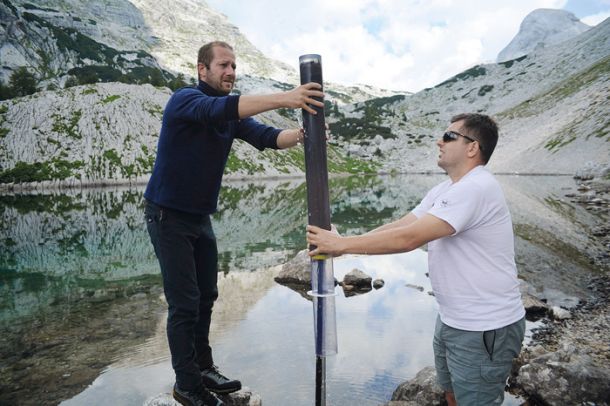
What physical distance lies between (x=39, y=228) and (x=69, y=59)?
601ft

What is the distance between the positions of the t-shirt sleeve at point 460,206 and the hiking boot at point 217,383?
436 centimetres

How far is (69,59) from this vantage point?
7234 inches

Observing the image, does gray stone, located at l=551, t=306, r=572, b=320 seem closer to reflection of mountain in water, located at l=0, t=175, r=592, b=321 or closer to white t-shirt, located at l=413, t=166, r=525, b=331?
reflection of mountain in water, located at l=0, t=175, r=592, b=321

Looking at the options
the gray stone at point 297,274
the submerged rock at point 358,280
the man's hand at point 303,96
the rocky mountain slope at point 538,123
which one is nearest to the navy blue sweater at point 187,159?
the man's hand at point 303,96

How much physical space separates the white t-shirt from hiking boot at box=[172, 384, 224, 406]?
3.58 metres

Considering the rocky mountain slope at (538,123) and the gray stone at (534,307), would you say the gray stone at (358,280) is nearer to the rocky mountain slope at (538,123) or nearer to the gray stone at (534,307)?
the gray stone at (534,307)

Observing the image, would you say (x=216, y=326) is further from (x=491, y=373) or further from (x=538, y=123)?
(x=538, y=123)

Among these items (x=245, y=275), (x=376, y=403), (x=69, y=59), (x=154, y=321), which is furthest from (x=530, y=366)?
(x=69, y=59)

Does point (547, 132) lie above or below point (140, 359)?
above

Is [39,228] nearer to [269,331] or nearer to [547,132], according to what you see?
[269,331]

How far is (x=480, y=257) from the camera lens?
4.45 metres

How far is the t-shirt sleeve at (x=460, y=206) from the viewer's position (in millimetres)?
4180

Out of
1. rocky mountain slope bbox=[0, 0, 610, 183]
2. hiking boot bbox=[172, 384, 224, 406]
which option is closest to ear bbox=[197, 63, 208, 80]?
hiking boot bbox=[172, 384, 224, 406]

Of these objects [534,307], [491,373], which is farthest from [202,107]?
[534,307]
